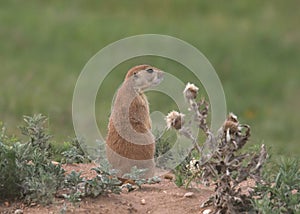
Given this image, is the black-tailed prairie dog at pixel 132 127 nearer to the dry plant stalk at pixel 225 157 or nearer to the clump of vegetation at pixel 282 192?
the dry plant stalk at pixel 225 157

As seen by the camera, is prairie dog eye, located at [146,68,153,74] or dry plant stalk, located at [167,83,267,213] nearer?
dry plant stalk, located at [167,83,267,213]

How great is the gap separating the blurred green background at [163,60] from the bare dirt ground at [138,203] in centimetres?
562

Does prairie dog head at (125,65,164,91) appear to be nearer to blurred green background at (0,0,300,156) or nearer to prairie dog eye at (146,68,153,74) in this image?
prairie dog eye at (146,68,153,74)

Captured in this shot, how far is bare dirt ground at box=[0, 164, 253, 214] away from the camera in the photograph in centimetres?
506

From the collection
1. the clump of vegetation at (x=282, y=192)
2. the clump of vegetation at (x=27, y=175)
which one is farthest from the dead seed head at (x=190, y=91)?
the clump of vegetation at (x=27, y=175)

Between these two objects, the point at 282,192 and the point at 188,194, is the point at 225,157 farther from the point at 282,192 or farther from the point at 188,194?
the point at 188,194

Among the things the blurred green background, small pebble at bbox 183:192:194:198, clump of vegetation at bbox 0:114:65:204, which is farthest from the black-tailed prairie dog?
the blurred green background

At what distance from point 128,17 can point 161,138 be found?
33.3 feet

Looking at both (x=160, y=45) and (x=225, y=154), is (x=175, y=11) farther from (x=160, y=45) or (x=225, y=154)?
(x=225, y=154)

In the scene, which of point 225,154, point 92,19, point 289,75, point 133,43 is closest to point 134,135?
point 225,154

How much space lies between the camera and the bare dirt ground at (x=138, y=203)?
506 centimetres

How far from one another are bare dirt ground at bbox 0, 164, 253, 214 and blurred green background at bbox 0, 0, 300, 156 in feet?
18.4

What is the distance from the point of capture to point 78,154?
→ 6.16 m

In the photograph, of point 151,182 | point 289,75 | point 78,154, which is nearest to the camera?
point 151,182
